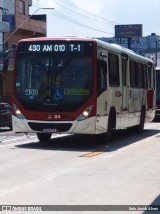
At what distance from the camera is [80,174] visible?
1095 cm

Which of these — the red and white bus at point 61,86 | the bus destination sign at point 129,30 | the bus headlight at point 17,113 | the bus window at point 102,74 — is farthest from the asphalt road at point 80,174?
the bus destination sign at point 129,30

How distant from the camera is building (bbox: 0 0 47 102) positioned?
47388 mm

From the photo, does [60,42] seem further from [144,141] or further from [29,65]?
[144,141]

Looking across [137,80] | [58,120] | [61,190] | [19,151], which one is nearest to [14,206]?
[61,190]

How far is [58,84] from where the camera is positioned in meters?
16.2

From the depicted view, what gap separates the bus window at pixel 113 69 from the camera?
1764 cm

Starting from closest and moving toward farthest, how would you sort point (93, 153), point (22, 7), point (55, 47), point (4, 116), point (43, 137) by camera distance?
1. point (93, 153)
2. point (55, 47)
3. point (43, 137)
4. point (4, 116)
5. point (22, 7)

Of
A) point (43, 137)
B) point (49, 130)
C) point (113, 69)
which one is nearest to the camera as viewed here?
point (49, 130)

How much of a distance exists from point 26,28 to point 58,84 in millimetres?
40410

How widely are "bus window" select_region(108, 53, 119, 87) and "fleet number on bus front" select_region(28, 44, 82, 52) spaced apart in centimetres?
165

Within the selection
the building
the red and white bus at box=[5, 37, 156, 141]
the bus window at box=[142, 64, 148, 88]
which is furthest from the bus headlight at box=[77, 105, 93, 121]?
the building

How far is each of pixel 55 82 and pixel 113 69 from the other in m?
2.64

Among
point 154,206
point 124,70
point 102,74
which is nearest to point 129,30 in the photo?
point 124,70

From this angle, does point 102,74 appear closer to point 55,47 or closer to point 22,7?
point 55,47
